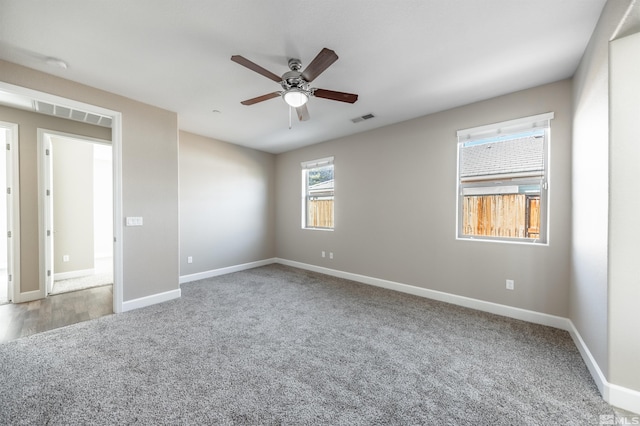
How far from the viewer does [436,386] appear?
5.91 ft

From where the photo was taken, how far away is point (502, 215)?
3.11 m

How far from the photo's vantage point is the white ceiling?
1.75 meters

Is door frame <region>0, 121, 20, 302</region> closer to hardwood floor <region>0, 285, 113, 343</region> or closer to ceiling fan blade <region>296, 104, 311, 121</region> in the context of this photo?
hardwood floor <region>0, 285, 113, 343</region>

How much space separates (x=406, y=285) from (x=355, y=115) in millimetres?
2738

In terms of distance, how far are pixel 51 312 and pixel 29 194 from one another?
1.71m

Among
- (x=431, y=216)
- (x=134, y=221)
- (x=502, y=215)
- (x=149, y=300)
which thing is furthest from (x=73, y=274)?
(x=502, y=215)

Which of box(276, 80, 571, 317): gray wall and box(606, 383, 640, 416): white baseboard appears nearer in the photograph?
box(606, 383, 640, 416): white baseboard

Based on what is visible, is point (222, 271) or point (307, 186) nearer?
point (222, 271)

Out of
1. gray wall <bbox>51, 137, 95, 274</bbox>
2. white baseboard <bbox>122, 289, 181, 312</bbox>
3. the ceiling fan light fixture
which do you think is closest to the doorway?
gray wall <bbox>51, 137, 95, 274</bbox>

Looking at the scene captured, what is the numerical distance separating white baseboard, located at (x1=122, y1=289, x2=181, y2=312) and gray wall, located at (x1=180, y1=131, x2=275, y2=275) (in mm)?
844

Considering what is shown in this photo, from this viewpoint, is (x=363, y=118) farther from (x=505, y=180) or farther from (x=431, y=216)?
(x=505, y=180)

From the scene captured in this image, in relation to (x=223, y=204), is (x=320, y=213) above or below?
below

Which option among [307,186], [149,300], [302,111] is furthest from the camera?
[307,186]

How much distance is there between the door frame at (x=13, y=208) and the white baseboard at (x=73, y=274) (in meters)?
1.12
